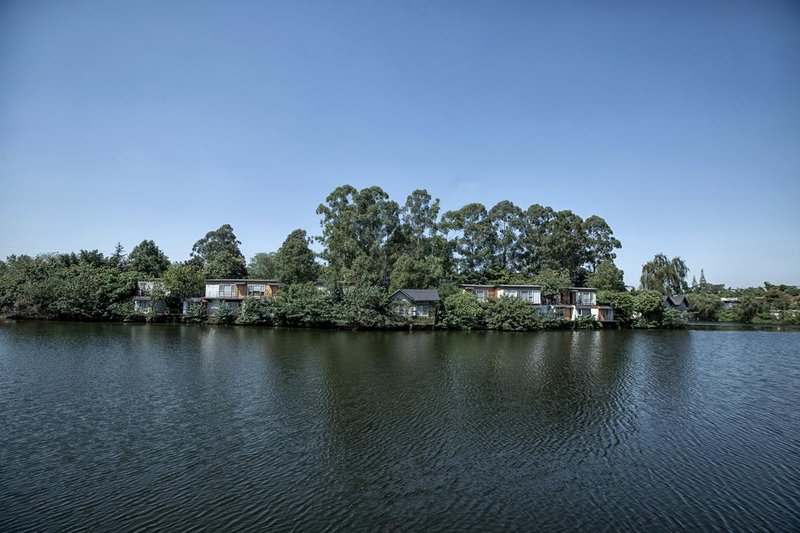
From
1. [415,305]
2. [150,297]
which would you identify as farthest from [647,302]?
[150,297]

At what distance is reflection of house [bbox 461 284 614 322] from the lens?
211 feet

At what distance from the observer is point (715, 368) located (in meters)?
31.7

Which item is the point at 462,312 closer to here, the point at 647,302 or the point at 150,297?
the point at 647,302

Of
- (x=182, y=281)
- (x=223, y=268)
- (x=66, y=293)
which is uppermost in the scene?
(x=223, y=268)

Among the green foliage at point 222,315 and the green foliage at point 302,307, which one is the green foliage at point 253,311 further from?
the green foliage at point 222,315

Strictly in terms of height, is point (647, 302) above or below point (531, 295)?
below

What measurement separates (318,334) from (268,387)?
2664cm

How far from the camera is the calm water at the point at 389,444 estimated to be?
10.8m

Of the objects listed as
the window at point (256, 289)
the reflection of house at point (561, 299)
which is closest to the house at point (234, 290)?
the window at point (256, 289)

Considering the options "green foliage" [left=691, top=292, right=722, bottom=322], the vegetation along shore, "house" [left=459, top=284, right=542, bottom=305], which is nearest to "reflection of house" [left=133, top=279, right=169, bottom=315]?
the vegetation along shore

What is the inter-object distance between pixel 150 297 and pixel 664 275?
9533 cm

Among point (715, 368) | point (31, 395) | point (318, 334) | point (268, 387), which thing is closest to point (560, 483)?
point (268, 387)

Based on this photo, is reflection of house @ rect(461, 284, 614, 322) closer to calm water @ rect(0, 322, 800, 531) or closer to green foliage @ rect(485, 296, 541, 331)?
green foliage @ rect(485, 296, 541, 331)

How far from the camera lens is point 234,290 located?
2442 inches
